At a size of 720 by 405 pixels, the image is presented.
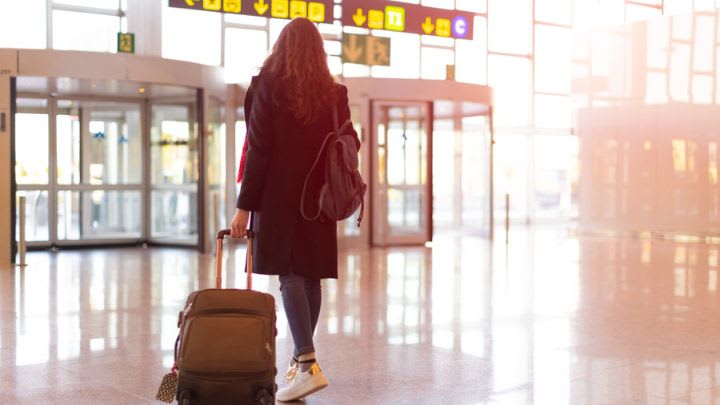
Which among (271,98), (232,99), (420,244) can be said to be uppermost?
(232,99)

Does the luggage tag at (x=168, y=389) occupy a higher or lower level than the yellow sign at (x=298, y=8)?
lower

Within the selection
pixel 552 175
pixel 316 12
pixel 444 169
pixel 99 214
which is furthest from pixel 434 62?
pixel 316 12

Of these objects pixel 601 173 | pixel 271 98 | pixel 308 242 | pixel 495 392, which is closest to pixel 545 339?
pixel 495 392

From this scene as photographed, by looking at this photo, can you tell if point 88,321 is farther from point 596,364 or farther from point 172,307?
point 596,364

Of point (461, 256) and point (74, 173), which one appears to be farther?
point (74, 173)

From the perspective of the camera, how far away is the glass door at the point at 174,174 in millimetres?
14555

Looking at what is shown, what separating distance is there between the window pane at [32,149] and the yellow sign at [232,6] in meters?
5.29

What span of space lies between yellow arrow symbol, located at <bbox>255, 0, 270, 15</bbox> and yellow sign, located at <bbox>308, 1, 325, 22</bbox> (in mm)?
796

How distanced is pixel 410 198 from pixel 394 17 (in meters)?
4.07

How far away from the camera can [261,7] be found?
1145 cm

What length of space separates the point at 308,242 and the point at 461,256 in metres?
9.14

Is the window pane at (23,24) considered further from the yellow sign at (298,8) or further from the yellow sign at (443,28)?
the yellow sign at (443,28)

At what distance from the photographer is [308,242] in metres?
4.20

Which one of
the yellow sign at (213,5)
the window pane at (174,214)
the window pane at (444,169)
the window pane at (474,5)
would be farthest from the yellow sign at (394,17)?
the window pane at (474,5)
